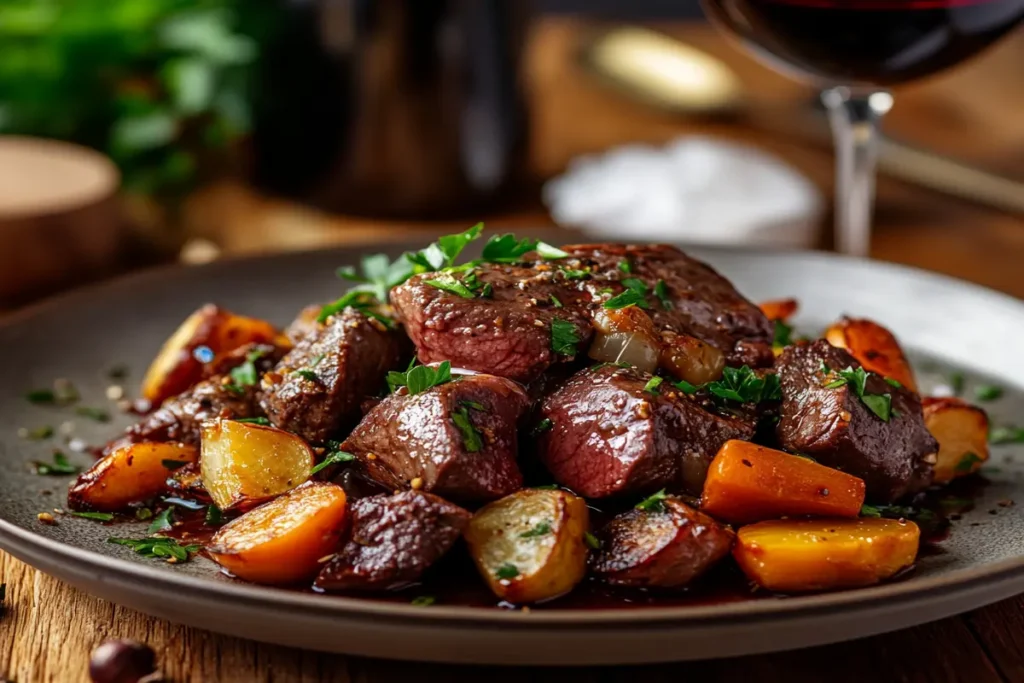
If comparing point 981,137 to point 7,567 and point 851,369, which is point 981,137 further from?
point 7,567

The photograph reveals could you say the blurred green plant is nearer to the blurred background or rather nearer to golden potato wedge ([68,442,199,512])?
the blurred background

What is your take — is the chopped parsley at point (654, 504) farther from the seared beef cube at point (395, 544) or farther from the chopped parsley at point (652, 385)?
the seared beef cube at point (395, 544)

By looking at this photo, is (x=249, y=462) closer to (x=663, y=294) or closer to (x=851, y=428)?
(x=663, y=294)

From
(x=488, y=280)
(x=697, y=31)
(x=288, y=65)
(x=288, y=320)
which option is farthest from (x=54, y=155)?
(x=697, y=31)

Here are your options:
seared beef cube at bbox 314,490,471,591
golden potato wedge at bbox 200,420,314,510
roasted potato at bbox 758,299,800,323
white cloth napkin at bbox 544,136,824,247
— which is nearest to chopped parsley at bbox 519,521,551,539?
seared beef cube at bbox 314,490,471,591

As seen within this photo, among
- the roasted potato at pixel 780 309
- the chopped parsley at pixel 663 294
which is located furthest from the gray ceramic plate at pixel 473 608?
the chopped parsley at pixel 663 294

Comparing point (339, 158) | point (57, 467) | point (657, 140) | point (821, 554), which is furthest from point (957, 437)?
point (657, 140)
